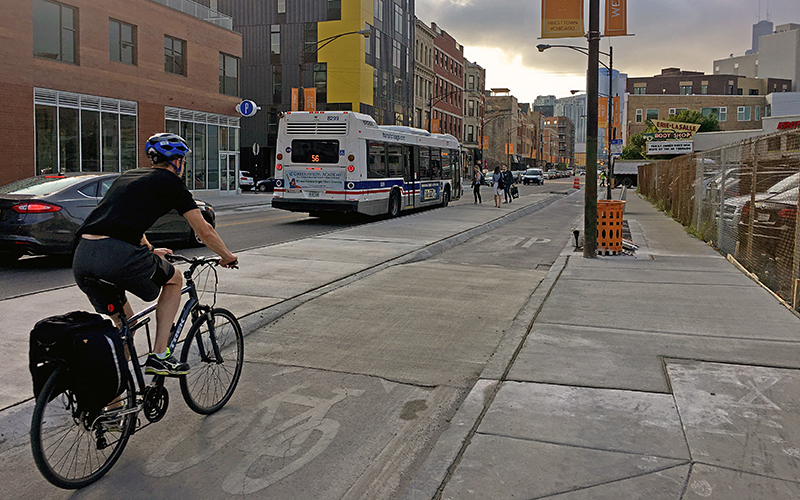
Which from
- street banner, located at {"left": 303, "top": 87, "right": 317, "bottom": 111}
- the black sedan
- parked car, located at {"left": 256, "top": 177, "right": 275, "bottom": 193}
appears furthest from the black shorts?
parked car, located at {"left": 256, "top": 177, "right": 275, "bottom": 193}

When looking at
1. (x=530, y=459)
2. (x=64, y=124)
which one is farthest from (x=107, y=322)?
(x=64, y=124)

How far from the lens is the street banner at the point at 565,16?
13281 mm

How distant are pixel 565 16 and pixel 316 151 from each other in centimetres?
944

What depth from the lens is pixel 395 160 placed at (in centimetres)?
2350

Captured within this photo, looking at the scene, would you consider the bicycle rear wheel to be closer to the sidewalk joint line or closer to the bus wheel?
the sidewalk joint line

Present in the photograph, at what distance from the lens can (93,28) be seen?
2773 centimetres

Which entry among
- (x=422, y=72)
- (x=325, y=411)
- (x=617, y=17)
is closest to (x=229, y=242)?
(x=617, y=17)

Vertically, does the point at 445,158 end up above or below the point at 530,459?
above

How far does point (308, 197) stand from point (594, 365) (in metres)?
15.5

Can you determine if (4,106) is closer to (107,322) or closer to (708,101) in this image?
(107,322)

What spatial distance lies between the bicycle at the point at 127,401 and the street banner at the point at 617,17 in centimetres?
1221

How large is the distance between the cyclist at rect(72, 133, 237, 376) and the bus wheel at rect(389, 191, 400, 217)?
18861mm

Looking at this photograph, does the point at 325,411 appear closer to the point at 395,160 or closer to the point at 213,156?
the point at 395,160

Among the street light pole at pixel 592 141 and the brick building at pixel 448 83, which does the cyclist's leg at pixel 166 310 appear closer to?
the street light pole at pixel 592 141
